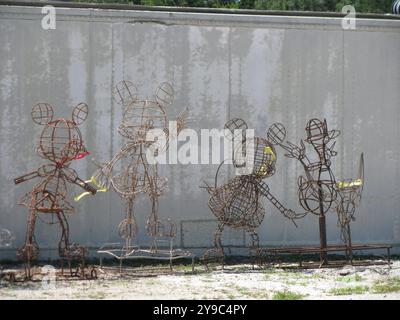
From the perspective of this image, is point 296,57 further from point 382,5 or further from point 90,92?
point 382,5

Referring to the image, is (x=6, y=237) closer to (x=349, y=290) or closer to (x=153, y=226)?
(x=153, y=226)

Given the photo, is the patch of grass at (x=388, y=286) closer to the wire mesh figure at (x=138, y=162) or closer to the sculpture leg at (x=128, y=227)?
the wire mesh figure at (x=138, y=162)

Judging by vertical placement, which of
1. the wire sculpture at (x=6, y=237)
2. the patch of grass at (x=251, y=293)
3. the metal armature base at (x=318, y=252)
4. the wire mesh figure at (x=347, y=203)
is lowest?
the patch of grass at (x=251, y=293)

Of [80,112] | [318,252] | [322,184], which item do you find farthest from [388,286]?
[80,112]

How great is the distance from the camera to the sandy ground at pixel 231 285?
23.9 ft

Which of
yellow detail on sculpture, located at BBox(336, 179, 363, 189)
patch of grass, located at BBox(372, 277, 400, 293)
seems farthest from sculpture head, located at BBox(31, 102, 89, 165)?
patch of grass, located at BBox(372, 277, 400, 293)

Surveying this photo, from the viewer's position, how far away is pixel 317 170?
9984 millimetres

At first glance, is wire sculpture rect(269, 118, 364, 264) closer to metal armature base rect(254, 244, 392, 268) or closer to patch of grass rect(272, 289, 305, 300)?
metal armature base rect(254, 244, 392, 268)

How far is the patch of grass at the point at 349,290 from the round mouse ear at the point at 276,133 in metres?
2.96

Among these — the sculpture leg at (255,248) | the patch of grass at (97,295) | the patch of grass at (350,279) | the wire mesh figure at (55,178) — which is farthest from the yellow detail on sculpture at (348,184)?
the patch of grass at (97,295)

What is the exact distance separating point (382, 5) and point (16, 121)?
15.8 m

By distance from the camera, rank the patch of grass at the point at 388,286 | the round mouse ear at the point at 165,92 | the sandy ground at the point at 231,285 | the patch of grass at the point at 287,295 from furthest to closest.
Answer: the round mouse ear at the point at 165,92
the patch of grass at the point at 388,286
the sandy ground at the point at 231,285
the patch of grass at the point at 287,295

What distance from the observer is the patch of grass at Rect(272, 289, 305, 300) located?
7146 millimetres
